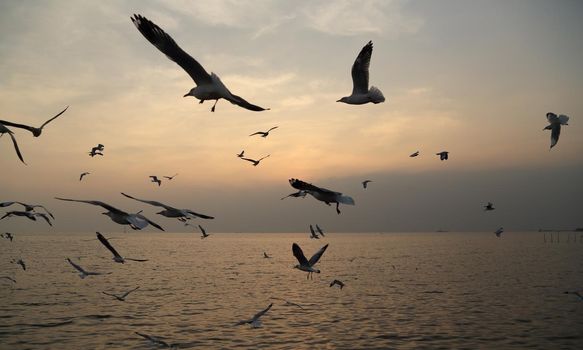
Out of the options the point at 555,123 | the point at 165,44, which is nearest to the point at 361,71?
the point at 165,44

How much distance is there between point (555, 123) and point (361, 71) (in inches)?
314

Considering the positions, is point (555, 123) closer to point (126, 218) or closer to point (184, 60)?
point (184, 60)

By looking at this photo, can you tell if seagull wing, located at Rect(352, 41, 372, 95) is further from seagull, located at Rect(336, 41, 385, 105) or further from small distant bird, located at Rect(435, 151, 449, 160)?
small distant bird, located at Rect(435, 151, 449, 160)

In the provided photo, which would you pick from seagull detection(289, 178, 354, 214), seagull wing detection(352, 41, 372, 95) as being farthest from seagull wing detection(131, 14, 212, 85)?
seagull wing detection(352, 41, 372, 95)

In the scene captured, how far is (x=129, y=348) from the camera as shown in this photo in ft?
66.1

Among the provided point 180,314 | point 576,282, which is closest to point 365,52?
point 180,314

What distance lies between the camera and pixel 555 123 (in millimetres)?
18641

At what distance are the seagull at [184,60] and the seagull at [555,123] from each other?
12.8m

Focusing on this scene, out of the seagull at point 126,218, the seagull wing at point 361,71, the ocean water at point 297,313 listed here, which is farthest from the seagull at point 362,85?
the ocean water at point 297,313

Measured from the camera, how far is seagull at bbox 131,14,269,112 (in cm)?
1070

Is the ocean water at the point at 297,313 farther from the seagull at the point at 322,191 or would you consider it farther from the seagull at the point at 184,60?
the seagull at the point at 184,60

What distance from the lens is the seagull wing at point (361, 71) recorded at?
52.0 ft

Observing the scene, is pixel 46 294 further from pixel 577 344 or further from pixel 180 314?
pixel 577 344

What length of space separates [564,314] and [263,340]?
17465 millimetres
